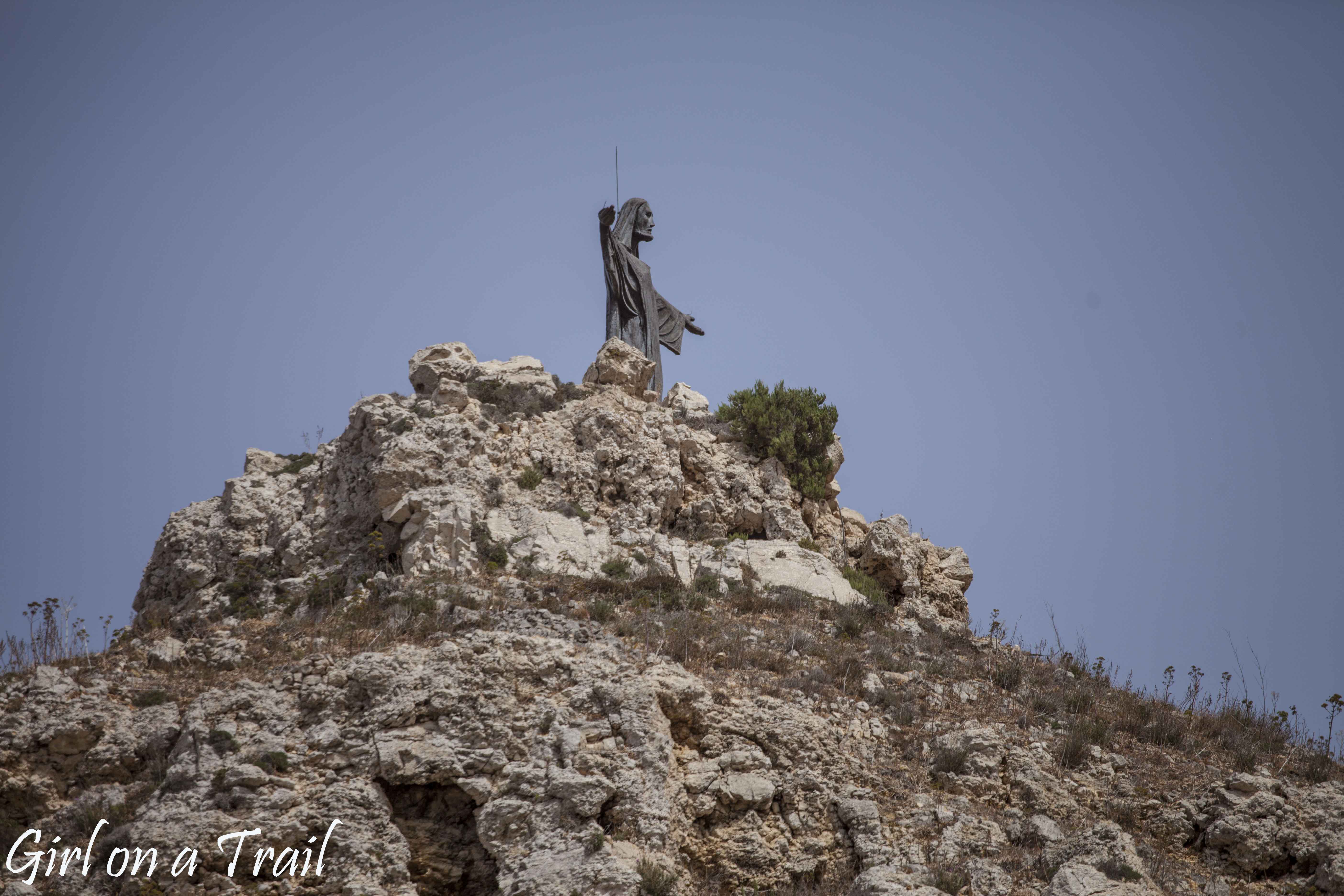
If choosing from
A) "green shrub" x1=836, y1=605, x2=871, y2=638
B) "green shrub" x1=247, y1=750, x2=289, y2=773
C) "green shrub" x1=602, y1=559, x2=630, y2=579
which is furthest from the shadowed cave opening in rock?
"green shrub" x1=836, y1=605, x2=871, y2=638

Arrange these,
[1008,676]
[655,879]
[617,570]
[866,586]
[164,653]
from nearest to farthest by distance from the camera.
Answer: [655,879] → [164,653] → [1008,676] → [617,570] → [866,586]

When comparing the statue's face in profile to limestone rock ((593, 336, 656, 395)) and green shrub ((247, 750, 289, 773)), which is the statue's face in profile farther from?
green shrub ((247, 750, 289, 773))

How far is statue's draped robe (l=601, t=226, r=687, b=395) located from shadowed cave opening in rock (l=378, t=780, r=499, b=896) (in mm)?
11684

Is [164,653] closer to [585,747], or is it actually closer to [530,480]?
[585,747]

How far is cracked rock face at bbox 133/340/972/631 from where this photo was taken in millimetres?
13664

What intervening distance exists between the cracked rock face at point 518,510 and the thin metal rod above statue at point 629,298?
175cm

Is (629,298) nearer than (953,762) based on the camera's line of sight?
No

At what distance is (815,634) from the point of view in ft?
41.8

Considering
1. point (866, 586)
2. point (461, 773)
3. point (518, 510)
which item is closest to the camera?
point (461, 773)

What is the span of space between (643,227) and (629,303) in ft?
6.30

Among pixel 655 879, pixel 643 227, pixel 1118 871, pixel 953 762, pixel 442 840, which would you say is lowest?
pixel 655 879

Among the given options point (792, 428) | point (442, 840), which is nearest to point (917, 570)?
point (792, 428)

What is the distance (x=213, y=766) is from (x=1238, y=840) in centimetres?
894

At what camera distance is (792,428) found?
56.8 ft
